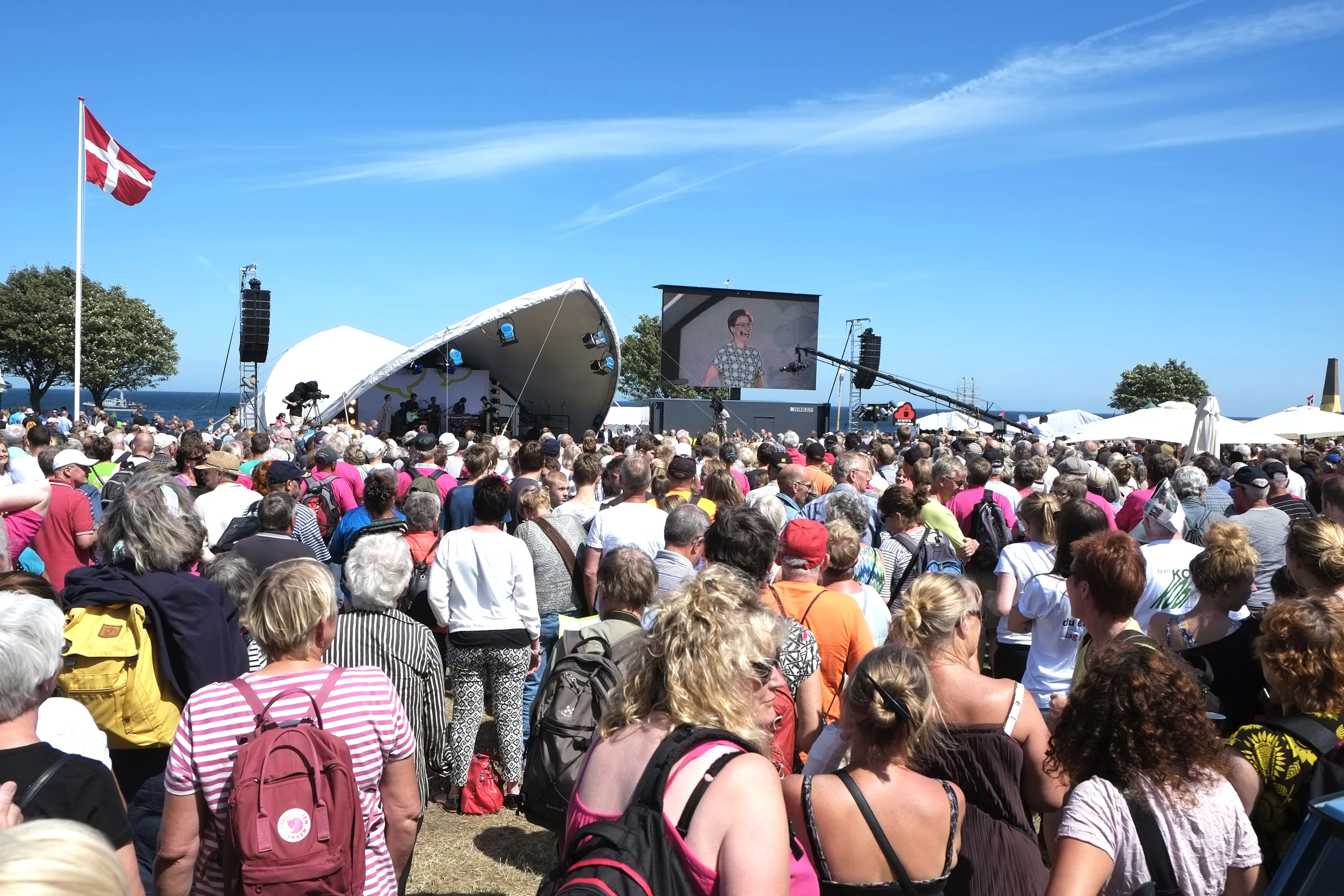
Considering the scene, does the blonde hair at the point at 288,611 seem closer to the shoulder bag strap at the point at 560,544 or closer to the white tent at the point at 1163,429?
the shoulder bag strap at the point at 560,544

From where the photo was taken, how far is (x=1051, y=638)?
378 cm

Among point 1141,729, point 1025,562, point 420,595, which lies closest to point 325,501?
point 420,595

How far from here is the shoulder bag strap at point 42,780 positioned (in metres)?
1.77

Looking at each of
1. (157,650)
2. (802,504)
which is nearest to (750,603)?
(157,650)

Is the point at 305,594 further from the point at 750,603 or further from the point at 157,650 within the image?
the point at 750,603

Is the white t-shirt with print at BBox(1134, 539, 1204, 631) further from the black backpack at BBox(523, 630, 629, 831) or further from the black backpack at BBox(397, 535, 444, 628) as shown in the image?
the black backpack at BBox(397, 535, 444, 628)

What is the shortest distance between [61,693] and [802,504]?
434 cm

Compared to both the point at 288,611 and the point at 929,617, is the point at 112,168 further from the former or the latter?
the point at 929,617

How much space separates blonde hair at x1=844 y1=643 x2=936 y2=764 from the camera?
2.10m

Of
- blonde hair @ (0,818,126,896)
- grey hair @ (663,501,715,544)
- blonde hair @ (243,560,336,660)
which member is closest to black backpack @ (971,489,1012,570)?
grey hair @ (663,501,715,544)

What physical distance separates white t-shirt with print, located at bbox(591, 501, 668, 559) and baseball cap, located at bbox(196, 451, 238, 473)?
2.44 meters

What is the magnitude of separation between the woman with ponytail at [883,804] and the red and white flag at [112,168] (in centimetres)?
1811

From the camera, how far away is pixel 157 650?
281 centimetres

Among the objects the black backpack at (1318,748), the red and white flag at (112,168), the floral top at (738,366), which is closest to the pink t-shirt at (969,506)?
the black backpack at (1318,748)
